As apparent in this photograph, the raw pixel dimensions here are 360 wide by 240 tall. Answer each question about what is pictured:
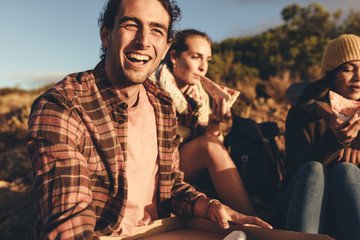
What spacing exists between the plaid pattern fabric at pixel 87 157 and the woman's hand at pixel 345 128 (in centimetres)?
107

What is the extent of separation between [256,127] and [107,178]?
179cm

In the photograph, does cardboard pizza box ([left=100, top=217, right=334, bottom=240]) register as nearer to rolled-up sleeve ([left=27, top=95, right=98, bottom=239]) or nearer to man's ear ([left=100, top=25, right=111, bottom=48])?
rolled-up sleeve ([left=27, top=95, right=98, bottom=239])

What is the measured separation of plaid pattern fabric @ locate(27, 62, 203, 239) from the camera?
1.30m

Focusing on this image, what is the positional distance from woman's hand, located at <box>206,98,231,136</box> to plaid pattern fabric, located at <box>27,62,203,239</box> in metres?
0.62

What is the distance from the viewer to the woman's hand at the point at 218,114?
265cm

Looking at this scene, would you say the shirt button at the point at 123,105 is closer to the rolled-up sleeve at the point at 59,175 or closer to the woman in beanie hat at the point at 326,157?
the rolled-up sleeve at the point at 59,175

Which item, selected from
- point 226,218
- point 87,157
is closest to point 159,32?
point 87,157

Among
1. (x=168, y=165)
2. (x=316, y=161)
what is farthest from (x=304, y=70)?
(x=168, y=165)

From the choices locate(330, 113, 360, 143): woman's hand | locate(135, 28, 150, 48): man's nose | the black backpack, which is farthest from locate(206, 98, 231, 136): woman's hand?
locate(135, 28, 150, 48): man's nose

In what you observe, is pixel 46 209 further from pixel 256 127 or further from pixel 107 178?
pixel 256 127

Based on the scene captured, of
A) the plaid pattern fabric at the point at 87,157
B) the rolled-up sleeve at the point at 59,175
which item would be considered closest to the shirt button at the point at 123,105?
the plaid pattern fabric at the point at 87,157

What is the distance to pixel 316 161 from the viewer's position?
232cm

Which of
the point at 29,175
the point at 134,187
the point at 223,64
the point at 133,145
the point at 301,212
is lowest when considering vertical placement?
the point at 29,175

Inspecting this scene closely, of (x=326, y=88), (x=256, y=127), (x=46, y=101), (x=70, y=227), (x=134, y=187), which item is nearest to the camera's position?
(x=70, y=227)
